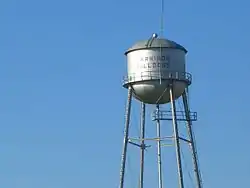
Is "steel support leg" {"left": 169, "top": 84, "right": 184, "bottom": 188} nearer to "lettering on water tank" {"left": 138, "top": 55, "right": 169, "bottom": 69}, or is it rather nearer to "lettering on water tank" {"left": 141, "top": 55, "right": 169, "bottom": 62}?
"lettering on water tank" {"left": 138, "top": 55, "right": 169, "bottom": 69}

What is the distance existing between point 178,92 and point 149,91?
2.55 m

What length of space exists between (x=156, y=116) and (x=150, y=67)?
14.9 feet

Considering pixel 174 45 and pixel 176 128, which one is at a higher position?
pixel 174 45

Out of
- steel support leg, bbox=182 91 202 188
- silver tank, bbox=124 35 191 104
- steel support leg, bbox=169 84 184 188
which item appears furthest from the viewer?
steel support leg, bbox=182 91 202 188

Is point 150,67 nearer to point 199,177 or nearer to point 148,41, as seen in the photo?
point 148,41

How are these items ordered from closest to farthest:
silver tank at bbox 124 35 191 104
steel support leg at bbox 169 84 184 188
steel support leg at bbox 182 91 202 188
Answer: steel support leg at bbox 169 84 184 188 < silver tank at bbox 124 35 191 104 < steel support leg at bbox 182 91 202 188

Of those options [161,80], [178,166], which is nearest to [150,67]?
[161,80]

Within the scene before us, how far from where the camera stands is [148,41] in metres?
99.1

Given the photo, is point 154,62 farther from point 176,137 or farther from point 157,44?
point 176,137

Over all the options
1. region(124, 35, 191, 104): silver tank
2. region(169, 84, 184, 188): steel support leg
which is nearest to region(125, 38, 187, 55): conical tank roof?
region(124, 35, 191, 104): silver tank

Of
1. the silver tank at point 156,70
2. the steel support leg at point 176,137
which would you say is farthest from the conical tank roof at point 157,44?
the steel support leg at point 176,137

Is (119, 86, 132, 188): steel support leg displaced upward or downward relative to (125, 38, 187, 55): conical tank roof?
downward

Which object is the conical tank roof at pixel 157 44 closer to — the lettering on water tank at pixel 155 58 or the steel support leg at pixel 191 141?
the lettering on water tank at pixel 155 58

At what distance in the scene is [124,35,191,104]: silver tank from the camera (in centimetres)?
9781
